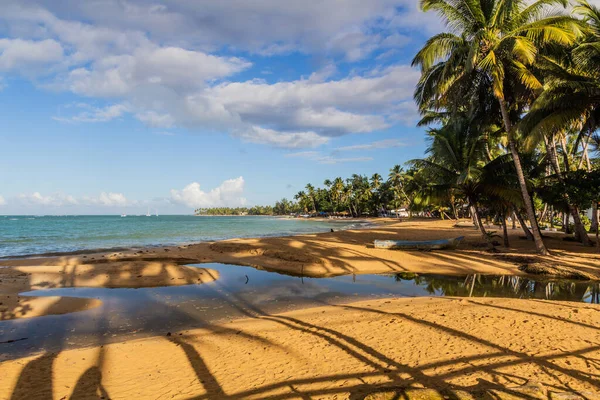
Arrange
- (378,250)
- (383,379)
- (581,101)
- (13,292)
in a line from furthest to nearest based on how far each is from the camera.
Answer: (378,250) → (581,101) → (13,292) → (383,379)

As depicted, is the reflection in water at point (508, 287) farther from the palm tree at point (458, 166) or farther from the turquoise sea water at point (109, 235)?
the turquoise sea water at point (109, 235)

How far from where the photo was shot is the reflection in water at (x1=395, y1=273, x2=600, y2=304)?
35.1ft

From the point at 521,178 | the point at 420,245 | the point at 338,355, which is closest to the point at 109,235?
the point at 420,245

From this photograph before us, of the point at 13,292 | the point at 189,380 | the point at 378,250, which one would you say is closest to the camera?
the point at 189,380

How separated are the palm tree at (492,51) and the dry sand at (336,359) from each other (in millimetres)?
10906

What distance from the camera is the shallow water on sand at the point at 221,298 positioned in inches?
308

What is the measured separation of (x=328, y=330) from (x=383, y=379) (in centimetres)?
248

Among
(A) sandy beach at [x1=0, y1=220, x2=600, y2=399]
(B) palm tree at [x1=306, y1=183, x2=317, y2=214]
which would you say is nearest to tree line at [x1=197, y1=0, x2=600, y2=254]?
(A) sandy beach at [x1=0, y1=220, x2=600, y2=399]

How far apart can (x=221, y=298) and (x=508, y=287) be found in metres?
10.8

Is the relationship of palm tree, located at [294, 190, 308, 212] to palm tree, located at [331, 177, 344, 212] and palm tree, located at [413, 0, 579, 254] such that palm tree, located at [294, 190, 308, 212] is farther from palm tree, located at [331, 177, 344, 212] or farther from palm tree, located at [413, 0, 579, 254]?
palm tree, located at [413, 0, 579, 254]

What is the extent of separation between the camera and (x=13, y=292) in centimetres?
1148

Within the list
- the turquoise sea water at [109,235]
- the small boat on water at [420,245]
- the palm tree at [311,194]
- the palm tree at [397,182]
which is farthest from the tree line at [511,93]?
the palm tree at [311,194]

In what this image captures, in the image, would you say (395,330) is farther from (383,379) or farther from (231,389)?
(231,389)

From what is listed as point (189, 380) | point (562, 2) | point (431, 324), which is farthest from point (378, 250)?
point (189, 380)
